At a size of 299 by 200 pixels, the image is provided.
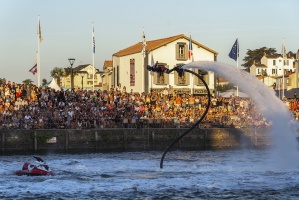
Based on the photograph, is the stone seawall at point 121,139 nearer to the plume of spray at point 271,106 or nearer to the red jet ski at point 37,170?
the red jet ski at point 37,170

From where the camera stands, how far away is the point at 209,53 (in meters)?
114

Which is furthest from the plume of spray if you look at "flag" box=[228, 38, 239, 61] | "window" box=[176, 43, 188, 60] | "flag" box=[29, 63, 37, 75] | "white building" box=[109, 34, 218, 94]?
"window" box=[176, 43, 188, 60]

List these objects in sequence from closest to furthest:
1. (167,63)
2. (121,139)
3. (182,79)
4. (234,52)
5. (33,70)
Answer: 1. (121,139)
2. (33,70)
3. (234,52)
4. (182,79)
5. (167,63)

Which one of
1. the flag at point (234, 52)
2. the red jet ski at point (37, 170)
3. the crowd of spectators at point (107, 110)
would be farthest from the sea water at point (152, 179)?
the flag at point (234, 52)

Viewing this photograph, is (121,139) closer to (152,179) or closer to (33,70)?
(33,70)

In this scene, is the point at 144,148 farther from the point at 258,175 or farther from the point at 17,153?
the point at 258,175

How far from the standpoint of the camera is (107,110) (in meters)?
73.9

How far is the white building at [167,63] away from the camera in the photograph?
109 metres

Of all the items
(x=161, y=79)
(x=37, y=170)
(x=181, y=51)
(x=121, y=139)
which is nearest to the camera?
(x=37, y=170)

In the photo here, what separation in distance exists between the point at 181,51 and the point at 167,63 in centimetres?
306

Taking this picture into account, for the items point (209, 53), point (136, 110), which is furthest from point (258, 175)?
point (209, 53)

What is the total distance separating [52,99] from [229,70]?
27249 mm

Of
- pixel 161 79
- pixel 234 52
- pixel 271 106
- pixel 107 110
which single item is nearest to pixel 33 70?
pixel 107 110

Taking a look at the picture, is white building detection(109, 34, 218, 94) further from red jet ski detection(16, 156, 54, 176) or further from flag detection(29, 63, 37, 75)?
red jet ski detection(16, 156, 54, 176)
